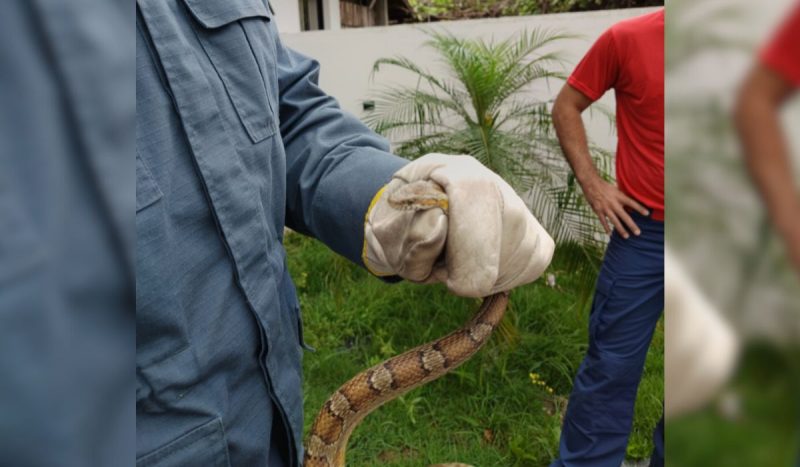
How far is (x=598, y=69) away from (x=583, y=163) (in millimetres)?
768

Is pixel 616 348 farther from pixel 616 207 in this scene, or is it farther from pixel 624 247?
pixel 616 207

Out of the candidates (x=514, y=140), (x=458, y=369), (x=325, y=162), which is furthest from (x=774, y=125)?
(x=514, y=140)

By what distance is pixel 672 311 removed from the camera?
0.25 metres

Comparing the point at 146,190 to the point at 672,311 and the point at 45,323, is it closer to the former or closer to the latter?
the point at 45,323

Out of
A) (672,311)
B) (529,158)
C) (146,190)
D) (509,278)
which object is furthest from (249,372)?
(529,158)

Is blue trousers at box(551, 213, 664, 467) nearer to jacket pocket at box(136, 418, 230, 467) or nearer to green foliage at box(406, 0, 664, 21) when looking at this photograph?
jacket pocket at box(136, 418, 230, 467)

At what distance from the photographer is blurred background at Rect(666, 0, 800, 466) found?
0.21 metres

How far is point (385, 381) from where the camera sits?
10.3ft

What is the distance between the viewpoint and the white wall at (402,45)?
27.9ft

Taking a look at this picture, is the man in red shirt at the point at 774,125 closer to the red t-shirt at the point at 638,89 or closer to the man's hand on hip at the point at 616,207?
the red t-shirt at the point at 638,89

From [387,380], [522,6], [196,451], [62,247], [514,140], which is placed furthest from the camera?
[522,6]

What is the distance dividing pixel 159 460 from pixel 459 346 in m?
1.83

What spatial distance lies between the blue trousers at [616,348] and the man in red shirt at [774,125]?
14.1 feet

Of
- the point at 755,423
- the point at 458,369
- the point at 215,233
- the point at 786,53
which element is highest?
the point at 786,53
